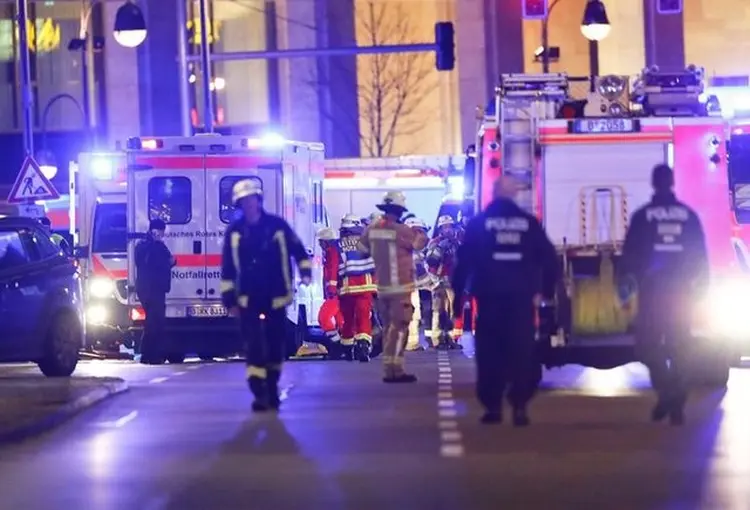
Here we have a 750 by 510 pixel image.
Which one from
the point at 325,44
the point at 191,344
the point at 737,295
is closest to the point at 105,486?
the point at 737,295

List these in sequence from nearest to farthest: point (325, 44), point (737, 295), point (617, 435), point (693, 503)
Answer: point (693, 503), point (617, 435), point (737, 295), point (325, 44)

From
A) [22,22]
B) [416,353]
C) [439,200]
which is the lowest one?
[416,353]

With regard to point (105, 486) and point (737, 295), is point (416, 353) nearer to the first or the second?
point (737, 295)

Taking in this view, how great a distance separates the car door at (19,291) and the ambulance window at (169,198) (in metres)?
3.17

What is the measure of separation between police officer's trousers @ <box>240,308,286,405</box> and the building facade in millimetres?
27429

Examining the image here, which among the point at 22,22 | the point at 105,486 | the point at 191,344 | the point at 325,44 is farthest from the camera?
the point at 325,44

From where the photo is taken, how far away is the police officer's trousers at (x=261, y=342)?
15602 mm

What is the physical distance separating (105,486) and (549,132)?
759 centimetres

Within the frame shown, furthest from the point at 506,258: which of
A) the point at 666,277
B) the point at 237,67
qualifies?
the point at 237,67

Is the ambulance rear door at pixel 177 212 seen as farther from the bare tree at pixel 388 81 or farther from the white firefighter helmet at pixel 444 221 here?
the bare tree at pixel 388 81

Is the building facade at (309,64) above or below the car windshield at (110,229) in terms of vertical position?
above

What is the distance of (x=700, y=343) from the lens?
651 inches

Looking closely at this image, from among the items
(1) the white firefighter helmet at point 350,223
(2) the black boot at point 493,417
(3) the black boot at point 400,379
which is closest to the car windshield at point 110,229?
(1) the white firefighter helmet at point 350,223

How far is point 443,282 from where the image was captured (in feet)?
85.0
